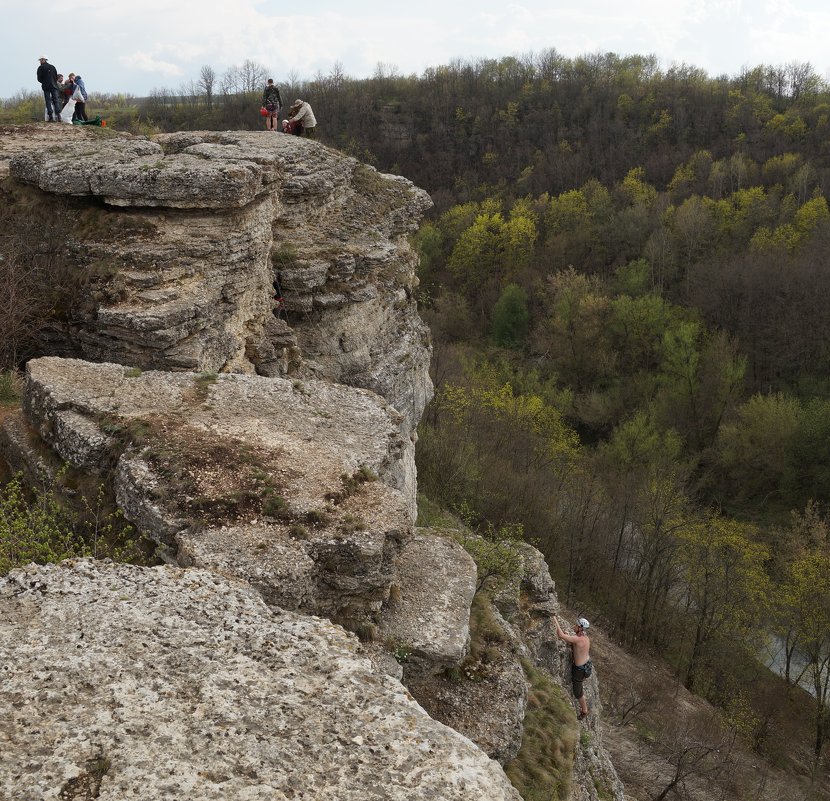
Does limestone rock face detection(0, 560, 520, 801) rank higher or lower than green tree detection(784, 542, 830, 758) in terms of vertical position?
higher

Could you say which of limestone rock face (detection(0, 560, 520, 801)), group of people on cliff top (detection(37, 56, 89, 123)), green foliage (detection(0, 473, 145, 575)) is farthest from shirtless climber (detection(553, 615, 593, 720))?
group of people on cliff top (detection(37, 56, 89, 123))

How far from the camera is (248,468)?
785 cm

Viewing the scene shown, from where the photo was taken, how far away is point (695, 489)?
33.1m

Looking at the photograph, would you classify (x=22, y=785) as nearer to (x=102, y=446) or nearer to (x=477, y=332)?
(x=102, y=446)

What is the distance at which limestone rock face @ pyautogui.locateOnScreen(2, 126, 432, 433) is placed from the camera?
1130 centimetres

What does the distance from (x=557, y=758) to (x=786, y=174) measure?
5628 cm

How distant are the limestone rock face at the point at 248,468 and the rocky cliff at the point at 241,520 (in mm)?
30

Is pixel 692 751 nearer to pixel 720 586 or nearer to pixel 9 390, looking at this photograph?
pixel 720 586

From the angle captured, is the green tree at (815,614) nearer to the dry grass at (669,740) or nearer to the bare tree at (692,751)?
the dry grass at (669,740)

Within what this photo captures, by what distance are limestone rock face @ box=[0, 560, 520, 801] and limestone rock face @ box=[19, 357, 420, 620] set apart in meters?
1.22

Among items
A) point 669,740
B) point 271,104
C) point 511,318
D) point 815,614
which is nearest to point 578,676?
point 669,740

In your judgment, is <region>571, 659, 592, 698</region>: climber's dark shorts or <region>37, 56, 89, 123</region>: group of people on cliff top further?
<region>37, 56, 89, 123</region>: group of people on cliff top

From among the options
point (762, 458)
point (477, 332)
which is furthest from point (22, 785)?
point (477, 332)

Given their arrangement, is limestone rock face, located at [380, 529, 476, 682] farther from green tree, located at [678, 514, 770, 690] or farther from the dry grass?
green tree, located at [678, 514, 770, 690]
